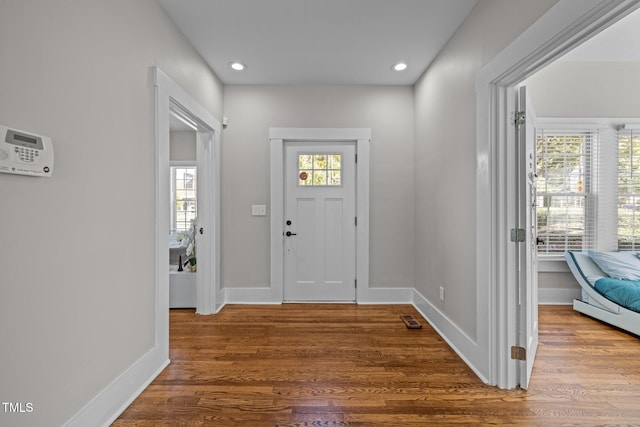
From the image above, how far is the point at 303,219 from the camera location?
3.76m

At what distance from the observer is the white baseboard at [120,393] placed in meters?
1.51

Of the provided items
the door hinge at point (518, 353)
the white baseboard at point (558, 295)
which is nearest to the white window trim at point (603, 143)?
the white baseboard at point (558, 295)

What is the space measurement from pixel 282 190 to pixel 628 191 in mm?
3975

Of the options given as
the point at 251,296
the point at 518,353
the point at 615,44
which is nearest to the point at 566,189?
the point at 615,44

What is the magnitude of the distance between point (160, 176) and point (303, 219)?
1.86 metres

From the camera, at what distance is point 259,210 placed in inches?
145

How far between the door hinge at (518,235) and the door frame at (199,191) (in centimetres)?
230

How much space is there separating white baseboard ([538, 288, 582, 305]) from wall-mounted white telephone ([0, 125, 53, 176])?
14.9 feet

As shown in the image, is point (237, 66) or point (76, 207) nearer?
point (76, 207)

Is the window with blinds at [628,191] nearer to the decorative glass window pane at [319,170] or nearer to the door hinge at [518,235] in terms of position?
the door hinge at [518,235]

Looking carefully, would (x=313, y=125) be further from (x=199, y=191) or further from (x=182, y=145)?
(x=182, y=145)

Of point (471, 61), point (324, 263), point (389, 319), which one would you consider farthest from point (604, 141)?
point (324, 263)

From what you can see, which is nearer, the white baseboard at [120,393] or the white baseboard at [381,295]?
the white baseboard at [120,393]

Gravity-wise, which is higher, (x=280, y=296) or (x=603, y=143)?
(x=603, y=143)
